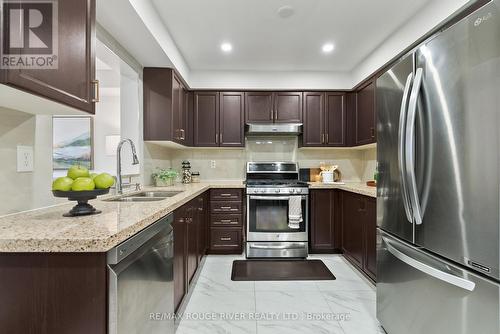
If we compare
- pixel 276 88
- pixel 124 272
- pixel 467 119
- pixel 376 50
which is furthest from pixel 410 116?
pixel 276 88

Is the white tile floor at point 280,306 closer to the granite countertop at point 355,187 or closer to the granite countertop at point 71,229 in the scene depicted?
the granite countertop at point 355,187

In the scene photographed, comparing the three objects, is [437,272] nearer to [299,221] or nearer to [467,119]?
[467,119]

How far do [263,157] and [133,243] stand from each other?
2.93 meters

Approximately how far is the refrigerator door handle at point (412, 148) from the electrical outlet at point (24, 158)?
6.54ft

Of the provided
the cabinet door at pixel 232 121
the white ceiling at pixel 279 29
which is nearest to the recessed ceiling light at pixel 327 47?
the white ceiling at pixel 279 29

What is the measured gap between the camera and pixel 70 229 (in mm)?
950

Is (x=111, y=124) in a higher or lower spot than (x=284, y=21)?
lower

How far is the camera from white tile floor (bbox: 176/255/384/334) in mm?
1839

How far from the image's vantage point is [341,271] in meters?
2.79

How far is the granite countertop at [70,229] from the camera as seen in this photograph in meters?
0.83

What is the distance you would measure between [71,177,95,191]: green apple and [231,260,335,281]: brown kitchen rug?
1859 mm

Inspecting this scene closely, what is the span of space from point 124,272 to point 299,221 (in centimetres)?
243

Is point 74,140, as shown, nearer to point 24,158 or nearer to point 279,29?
point 24,158

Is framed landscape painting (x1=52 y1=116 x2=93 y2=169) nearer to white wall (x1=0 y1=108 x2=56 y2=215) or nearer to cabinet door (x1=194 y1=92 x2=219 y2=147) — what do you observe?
white wall (x1=0 y1=108 x2=56 y2=215)
